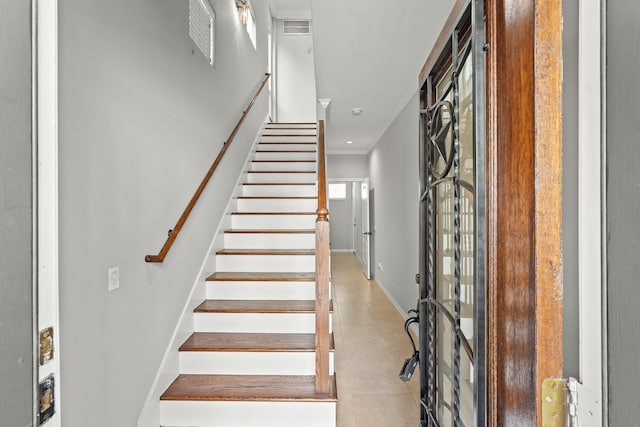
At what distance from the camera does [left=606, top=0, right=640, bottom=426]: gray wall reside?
0.38 metres

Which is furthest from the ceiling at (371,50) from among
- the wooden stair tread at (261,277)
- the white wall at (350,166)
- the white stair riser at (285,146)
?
the white wall at (350,166)

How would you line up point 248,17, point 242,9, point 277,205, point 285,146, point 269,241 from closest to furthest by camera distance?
→ point 269,241 < point 277,205 < point 242,9 < point 248,17 < point 285,146

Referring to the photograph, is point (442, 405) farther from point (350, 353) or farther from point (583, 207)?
point (350, 353)

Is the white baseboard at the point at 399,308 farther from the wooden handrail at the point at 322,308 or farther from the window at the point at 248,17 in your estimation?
the window at the point at 248,17

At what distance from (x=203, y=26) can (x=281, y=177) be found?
172 centimetres

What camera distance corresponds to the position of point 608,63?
16.2 inches

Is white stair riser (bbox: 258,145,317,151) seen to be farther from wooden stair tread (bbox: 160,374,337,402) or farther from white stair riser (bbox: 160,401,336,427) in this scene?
white stair riser (bbox: 160,401,336,427)

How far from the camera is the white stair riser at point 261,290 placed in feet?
8.33

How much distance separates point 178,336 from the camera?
210cm

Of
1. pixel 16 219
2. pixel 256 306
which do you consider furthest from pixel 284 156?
pixel 16 219

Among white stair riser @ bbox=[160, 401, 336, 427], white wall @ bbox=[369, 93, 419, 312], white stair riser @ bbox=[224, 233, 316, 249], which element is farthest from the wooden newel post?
white wall @ bbox=[369, 93, 419, 312]

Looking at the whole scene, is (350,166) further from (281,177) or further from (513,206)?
(513,206)

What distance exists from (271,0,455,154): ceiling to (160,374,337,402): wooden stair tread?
2.47 meters

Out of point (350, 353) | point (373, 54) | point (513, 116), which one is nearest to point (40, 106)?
point (513, 116)
